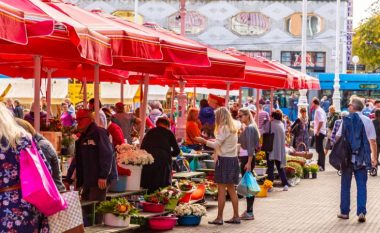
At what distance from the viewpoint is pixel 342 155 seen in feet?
53.0

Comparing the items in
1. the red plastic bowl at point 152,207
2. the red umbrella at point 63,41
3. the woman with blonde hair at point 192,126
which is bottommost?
the red plastic bowl at point 152,207

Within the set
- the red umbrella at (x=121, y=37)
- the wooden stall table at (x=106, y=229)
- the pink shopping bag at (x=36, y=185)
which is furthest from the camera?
the wooden stall table at (x=106, y=229)

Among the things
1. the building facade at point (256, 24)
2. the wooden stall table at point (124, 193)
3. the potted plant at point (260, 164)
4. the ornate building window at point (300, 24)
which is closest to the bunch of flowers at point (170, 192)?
the wooden stall table at point (124, 193)

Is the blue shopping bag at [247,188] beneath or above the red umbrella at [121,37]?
beneath

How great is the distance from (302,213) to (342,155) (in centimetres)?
181

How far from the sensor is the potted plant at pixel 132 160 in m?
14.7

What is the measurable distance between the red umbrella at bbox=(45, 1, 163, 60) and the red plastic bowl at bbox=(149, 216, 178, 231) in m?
2.44

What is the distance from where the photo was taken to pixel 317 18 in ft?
229

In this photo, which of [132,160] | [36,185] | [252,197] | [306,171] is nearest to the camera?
[36,185]

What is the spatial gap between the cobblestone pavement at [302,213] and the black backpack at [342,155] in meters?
0.93

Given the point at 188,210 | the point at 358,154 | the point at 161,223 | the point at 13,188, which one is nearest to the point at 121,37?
the point at 161,223

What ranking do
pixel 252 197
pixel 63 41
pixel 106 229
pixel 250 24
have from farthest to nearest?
pixel 250 24, pixel 252 197, pixel 106 229, pixel 63 41

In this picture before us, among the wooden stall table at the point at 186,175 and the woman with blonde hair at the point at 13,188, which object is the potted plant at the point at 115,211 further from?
the woman with blonde hair at the point at 13,188

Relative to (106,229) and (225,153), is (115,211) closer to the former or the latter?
(106,229)
